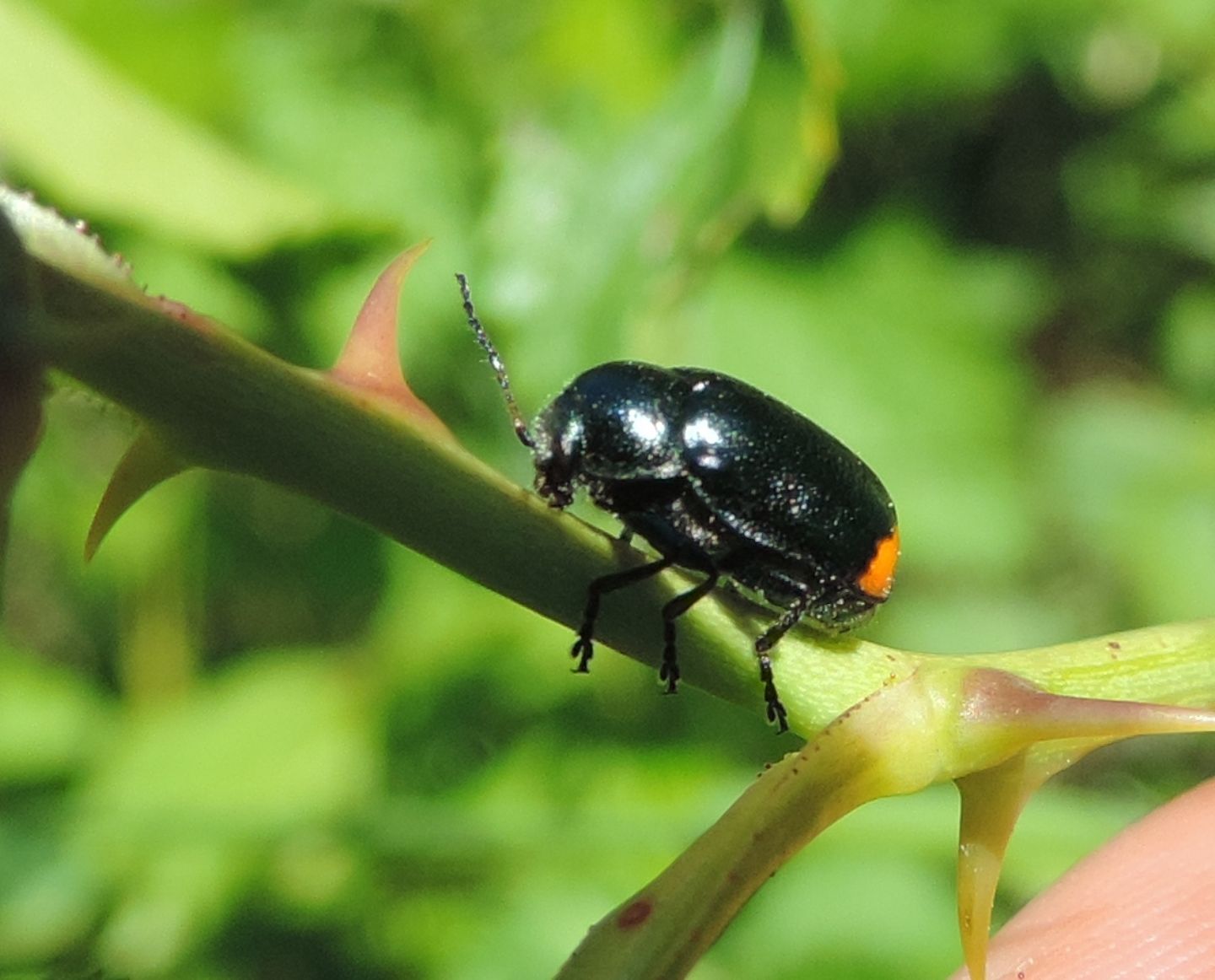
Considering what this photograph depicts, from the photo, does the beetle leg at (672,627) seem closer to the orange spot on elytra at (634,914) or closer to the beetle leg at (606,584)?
the beetle leg at (606,584)

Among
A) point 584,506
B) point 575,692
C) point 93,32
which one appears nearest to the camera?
point 584,506

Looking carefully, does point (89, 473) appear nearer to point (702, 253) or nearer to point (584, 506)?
point (584, 506)

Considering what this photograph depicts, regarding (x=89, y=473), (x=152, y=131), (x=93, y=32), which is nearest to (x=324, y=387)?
(x=152, y=131)

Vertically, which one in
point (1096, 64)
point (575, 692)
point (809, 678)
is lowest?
point (809, 678)

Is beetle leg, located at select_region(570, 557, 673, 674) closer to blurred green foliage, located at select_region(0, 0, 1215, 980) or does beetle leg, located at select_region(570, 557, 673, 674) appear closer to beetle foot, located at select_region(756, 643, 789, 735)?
beetle foot, located at select_region(756, 643, 789, 735)

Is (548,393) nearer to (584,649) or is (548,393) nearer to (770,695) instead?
(584,649)

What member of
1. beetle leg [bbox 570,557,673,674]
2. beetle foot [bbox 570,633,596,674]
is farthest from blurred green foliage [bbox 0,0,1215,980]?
A: beetle leg [bbox 570,557,673,674]

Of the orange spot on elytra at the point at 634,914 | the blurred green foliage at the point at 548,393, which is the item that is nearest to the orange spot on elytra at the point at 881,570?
the orange spot on elytra at the point at 634,914
